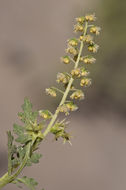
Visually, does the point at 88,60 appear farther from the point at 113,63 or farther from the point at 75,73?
the point at 113,63

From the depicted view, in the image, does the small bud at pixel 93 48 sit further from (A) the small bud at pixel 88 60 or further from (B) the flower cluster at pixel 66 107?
(B) the flower cluster at pixel 66 107

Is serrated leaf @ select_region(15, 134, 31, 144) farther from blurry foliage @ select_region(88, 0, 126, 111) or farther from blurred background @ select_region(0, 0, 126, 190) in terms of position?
blurry foliage @ select_region(88, 0, 126, 111)

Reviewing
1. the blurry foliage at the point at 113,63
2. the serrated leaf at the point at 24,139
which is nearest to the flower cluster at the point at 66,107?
the serrated leaf at the point at 24,139

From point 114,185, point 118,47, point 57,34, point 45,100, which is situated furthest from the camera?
point 57,34

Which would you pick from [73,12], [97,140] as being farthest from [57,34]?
[97,140]

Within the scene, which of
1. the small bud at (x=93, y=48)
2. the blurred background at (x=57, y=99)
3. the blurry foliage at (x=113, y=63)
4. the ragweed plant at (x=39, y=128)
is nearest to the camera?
the ragweed plant at (x=39, y=128)

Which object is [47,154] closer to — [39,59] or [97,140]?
[97,140]

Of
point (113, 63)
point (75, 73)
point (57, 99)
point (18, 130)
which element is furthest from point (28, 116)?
point (113, 63)

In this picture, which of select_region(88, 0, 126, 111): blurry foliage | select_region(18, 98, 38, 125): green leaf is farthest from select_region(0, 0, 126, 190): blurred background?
select_region(18, 98, 38, 125): green leaf
